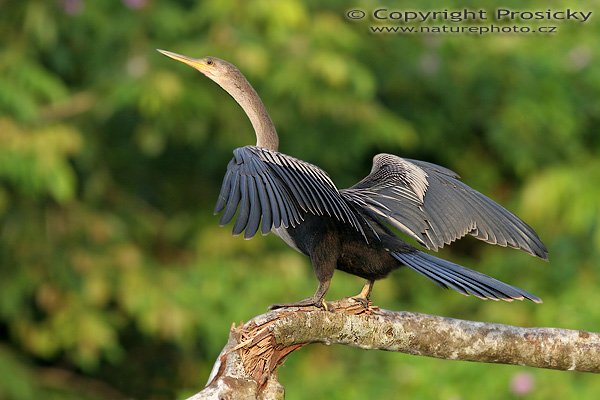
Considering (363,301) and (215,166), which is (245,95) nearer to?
(363,301)

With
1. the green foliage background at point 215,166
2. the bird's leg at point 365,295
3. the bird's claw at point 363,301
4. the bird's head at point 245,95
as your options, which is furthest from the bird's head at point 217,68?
the green foliage background at point 215,166

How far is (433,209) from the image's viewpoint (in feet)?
10.5

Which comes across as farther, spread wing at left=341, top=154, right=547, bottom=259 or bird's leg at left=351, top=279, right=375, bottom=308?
spread wing at left=341, top=154, right=547, bottom=259

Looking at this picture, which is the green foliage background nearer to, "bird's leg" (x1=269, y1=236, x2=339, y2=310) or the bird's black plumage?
the bird's black plumage

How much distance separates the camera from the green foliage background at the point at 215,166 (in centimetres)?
586

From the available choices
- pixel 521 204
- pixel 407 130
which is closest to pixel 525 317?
pixel 521 204

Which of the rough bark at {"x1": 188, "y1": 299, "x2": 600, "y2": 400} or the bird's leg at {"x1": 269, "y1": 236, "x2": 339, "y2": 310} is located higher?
the bird's leg at {"x1": 269, "y1": 236, "x2": 339, "y2": 310}

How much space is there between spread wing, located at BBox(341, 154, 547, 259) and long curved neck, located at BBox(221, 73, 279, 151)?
34 cm

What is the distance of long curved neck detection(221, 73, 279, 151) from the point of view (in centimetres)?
341

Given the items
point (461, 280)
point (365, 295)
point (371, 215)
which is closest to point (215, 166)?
point (371, 215)

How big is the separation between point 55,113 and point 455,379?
272 centimetres

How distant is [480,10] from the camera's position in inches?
263

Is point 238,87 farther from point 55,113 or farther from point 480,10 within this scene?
point 480,10

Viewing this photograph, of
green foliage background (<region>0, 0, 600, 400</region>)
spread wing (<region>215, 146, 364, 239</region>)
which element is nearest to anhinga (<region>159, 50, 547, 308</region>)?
spread wing (<region>215, 146, 364, 239</region>)
